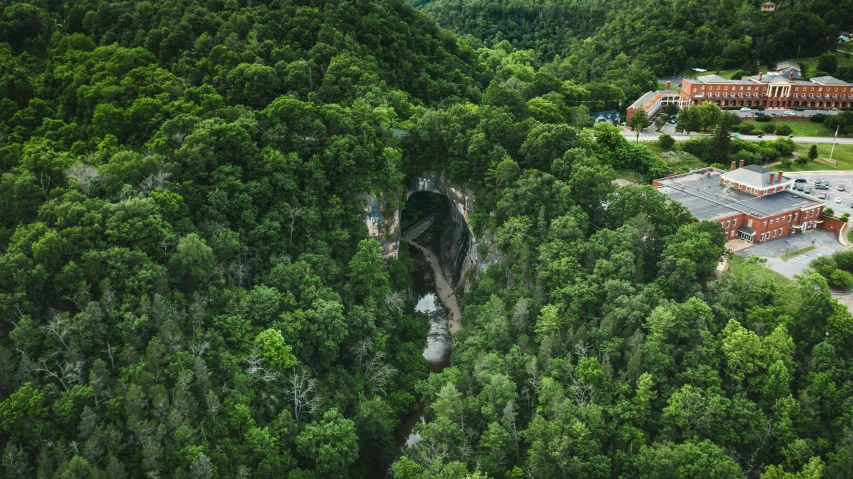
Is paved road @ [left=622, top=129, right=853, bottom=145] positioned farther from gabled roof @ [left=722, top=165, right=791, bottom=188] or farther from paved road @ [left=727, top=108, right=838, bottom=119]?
gabled roof @ [left=722, top=165, right=791, bottom=188]

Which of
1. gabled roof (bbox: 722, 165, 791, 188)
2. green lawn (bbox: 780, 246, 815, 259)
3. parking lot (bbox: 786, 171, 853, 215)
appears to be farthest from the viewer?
parking lot (bbox: 786, 171, 853, 215)

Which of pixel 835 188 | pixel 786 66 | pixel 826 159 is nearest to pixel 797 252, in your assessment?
pixel 835 188

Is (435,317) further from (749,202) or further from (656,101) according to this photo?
(656,101)

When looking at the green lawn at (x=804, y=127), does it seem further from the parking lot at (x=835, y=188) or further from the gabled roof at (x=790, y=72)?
the parking lot at (x=835, y=188)

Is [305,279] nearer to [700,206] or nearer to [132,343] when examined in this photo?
[132,343]

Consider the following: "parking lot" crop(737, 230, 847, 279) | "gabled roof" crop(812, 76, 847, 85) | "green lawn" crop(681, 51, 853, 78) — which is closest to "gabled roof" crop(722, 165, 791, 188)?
"parking lot" crop(737, 230, 847, 279)

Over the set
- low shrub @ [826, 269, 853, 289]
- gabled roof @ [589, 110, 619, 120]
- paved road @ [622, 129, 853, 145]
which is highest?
low shrub @ [826, 269, 853, 289]

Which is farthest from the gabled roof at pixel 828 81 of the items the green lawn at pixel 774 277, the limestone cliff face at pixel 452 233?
the limestone cliff face at pixel 452 233

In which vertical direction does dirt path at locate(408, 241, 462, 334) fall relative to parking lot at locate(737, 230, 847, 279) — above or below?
below

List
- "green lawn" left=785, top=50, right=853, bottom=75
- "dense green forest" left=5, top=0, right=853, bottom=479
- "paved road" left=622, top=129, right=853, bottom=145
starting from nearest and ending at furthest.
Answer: "dense green forest" left=5, top=0, right=853, bottom=479, "paved road" left=622, top=129, right=853, bottom=145, "green lawn" left=785, top=50, right=853, bottom=75
